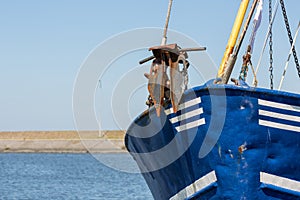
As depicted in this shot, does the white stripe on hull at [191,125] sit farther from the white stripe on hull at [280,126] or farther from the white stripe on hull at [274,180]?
the white stripe on hull at [274,180]

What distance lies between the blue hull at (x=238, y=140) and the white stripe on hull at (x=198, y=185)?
1 centimetres

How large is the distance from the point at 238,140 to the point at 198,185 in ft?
3.61

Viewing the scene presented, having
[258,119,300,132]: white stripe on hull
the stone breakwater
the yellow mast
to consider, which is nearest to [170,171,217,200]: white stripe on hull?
[258,119,300,132]: white stripe on hull

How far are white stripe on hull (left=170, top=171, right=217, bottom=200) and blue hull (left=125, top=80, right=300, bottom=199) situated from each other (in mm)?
15

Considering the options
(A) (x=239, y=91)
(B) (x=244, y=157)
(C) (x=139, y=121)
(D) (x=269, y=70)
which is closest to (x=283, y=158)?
(B) (x=244, y=157)

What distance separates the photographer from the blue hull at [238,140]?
9688mm

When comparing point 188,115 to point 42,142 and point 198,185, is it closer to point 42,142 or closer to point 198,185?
point 198,185

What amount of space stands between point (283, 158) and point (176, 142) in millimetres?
1711

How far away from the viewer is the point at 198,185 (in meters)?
10.5

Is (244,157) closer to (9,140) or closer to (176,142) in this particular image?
(176,142)

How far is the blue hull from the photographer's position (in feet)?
31.8

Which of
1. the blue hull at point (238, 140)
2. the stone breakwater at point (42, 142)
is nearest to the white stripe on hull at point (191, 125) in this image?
the blue hull at point (238, 140)

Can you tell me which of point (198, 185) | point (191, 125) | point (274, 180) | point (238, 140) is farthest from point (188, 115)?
point (274, 180)

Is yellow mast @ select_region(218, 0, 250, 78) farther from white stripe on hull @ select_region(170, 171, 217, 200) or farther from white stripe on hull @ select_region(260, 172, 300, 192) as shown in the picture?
white stripe on hull @ select_region(260, 172, 300, 192)
